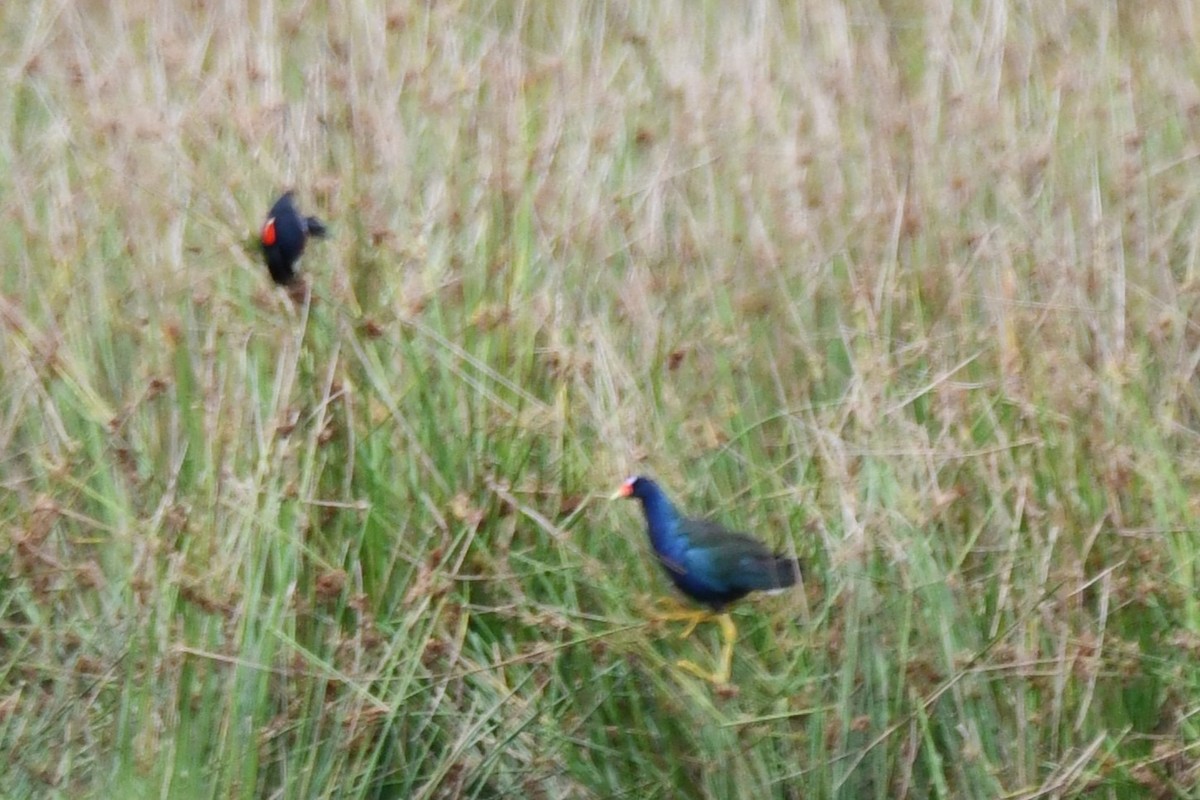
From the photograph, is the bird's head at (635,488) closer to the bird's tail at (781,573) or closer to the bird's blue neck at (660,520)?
the bird's blue neck at (660,520)

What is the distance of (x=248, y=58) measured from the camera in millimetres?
3744

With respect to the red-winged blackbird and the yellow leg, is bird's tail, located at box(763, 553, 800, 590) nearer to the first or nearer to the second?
the yellow leg

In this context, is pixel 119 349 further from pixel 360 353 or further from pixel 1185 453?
pixel 1185 453

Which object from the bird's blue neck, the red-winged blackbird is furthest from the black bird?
the red-winged blackbird

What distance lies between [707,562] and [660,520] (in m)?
0.14

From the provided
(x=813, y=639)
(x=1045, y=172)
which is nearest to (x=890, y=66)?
(x=1045, y=172)

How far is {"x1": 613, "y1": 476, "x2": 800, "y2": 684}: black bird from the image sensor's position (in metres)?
2.72

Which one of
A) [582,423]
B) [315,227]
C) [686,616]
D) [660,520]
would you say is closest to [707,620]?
Result: [686,616]

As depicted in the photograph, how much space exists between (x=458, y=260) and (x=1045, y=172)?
1.23 metres

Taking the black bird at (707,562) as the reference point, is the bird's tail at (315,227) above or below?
above

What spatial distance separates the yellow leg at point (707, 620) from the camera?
2.72 m

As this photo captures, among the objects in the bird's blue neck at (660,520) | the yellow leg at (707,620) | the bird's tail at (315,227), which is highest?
the bird's tail at (315,227)

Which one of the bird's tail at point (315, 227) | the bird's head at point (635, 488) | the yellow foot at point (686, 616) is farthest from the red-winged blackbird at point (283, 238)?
the yellow foot at point (686, 616)

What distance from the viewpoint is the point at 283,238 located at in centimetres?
277
